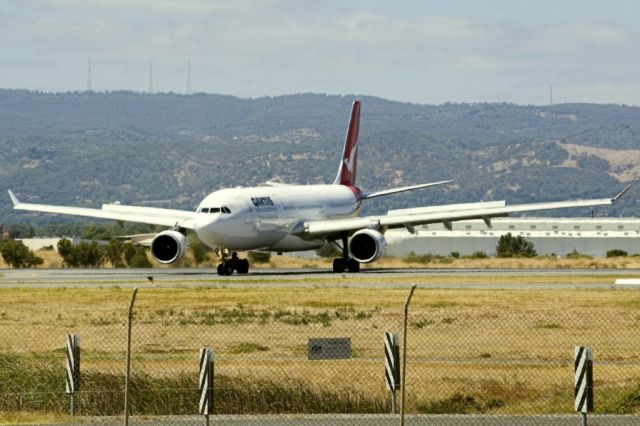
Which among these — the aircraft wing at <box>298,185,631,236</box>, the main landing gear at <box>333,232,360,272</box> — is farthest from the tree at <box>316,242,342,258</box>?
the main landing gear at <box>333,232,360,272</box>

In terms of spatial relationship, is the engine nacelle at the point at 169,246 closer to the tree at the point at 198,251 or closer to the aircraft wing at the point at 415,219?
the aircraft wing at the point at 415,219

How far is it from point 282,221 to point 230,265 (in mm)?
3787

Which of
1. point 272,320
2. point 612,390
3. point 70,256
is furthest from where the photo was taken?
point 70,256

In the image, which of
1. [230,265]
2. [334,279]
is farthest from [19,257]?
[334,279]

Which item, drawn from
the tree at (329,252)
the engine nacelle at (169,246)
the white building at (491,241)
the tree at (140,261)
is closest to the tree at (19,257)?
the tree at (140,261)

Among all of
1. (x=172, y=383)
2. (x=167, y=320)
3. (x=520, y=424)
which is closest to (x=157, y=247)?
(x=167, y=320)

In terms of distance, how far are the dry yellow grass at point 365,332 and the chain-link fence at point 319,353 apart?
55 mm

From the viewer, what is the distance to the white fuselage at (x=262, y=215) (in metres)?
63.7

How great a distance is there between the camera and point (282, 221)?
6819 centimetres

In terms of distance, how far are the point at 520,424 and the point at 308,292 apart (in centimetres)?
2815

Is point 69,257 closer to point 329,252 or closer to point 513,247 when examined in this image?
point 329,252

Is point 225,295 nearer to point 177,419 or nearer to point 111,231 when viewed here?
point 177,419

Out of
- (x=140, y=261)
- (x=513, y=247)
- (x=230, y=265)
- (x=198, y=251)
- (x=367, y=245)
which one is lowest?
(x=513, y=247)

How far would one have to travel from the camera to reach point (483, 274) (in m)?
66.1
